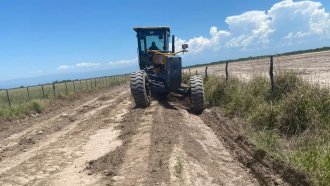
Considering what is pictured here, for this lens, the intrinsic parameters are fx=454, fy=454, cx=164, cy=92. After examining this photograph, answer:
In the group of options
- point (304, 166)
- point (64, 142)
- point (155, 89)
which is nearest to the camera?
point (304, 166)

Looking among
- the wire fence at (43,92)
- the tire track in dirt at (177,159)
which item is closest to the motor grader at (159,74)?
the tire track in dirt at (177,159)

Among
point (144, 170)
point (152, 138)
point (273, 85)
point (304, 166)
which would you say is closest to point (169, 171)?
point (144, 170)

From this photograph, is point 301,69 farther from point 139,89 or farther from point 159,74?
point 139,89

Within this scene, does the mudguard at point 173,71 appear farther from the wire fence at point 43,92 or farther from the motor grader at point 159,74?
the wire fence at point 43,92

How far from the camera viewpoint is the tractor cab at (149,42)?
61.3ft

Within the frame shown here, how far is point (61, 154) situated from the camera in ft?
32.5

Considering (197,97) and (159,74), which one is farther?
(159,74)

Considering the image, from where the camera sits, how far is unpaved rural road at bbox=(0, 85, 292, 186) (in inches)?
297

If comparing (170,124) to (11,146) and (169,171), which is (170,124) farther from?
(169,171)

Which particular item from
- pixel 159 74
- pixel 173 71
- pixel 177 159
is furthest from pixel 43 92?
pixel 177 159

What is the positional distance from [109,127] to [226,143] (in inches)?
160

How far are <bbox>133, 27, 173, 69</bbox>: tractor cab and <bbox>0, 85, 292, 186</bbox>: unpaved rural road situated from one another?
4.83m

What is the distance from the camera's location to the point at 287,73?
1388 centimetres

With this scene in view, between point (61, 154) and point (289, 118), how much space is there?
17.4ft
